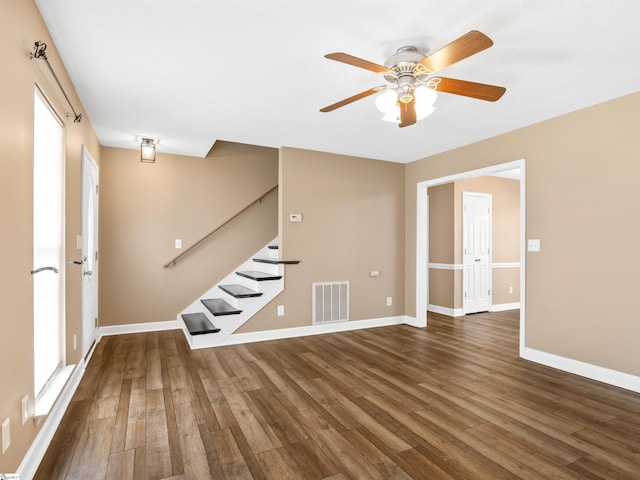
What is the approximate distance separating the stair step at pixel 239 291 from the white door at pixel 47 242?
1.93 metres

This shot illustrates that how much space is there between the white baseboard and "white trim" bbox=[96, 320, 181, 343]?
120 cm

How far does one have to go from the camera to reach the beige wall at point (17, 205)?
158cm

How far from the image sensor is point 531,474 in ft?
6.16

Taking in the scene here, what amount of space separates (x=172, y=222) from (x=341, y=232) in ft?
7.92

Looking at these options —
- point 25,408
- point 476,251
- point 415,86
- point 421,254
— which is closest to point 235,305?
point 25,408

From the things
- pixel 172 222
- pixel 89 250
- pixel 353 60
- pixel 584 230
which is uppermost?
pixel 353 60

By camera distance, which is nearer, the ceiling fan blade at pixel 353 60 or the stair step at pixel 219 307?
the ceiling fan blade at pixel 353 60

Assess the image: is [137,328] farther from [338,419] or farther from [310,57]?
[310,57]

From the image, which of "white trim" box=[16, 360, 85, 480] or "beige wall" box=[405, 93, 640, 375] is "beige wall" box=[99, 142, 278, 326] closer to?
"white trim" box=[16, 360, 85, 480]

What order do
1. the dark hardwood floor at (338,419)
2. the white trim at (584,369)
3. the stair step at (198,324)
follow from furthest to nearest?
the stair step at (198,324) < the white trim at (584,369) < the dark hardwood floor at (338,419)

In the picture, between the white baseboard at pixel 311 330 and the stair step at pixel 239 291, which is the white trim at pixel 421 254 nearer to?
the white baseboard at pixel 311 330

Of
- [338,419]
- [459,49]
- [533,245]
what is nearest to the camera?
[459,49]

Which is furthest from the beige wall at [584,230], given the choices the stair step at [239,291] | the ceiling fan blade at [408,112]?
the stair step at [239,291]

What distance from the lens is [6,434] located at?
158cm
